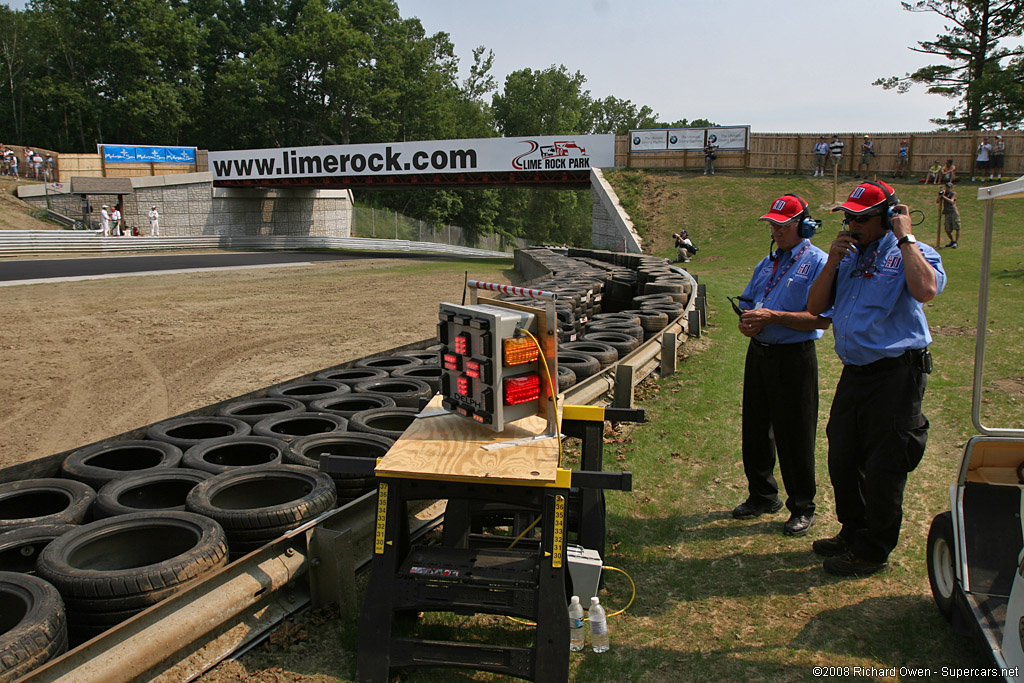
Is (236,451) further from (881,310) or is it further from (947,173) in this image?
(947,173)

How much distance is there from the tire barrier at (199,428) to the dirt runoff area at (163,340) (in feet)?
8.51

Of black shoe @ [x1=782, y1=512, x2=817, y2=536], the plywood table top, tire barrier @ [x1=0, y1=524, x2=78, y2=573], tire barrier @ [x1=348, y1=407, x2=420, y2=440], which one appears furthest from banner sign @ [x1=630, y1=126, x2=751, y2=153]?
tire barrier @ [x1=0, y1=524, x2=78, y2=573]

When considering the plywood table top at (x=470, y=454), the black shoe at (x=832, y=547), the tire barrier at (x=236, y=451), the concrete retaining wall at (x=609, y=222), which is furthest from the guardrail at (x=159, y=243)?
the black shoe at (x=832, y=547)

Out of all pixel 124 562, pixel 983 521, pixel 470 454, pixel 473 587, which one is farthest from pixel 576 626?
pixel 124 562

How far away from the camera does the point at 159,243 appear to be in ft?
125

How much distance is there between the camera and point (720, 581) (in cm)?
462

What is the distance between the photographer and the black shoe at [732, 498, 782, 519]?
18.1 ft

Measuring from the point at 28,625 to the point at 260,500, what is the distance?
2074 mm

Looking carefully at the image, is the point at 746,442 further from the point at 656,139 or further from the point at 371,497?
the point at 656,139

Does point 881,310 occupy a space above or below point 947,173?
below

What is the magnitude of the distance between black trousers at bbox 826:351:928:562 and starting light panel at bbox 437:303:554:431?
190 cm

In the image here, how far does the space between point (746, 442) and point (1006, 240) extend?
24507mm

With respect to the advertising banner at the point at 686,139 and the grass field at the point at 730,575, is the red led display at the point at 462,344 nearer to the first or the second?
the grass field at the point at 730,575

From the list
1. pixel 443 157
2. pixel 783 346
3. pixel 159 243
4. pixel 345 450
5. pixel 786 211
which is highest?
pixel 443 157
